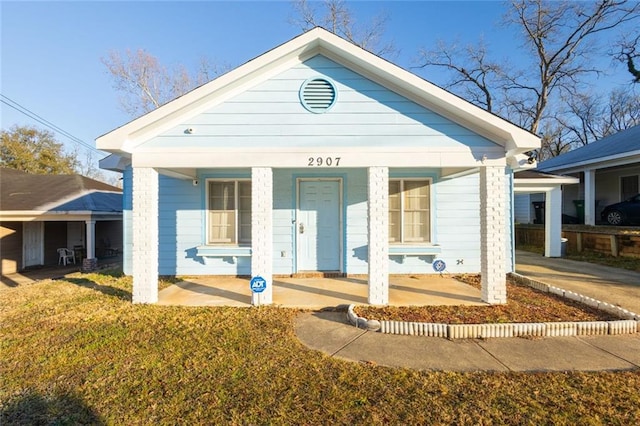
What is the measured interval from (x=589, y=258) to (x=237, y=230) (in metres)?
11.6

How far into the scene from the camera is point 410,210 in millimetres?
7559

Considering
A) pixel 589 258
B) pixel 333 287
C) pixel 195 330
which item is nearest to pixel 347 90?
pixel 333 287

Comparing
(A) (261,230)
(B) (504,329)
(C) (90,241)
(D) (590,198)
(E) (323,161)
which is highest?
(E) (323,161)

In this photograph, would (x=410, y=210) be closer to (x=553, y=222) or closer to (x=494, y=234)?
(x=494, y=234)

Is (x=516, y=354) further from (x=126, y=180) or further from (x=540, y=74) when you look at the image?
(x=540, y=74)

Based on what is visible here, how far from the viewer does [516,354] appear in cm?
366

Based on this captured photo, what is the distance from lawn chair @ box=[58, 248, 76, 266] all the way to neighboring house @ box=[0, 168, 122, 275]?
0.20 meters

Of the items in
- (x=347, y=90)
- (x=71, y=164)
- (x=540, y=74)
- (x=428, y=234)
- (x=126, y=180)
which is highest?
(x=540, y=74)

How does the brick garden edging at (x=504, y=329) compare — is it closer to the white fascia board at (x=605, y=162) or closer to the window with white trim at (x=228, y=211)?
the window with white trim at (x=228, y=211)

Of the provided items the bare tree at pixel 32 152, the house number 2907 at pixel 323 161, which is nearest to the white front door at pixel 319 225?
the house number 2907 at pixel 323 161

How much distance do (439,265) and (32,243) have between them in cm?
1761

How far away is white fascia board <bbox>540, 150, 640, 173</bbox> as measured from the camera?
11617 millimetres

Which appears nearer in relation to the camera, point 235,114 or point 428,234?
point 235,114

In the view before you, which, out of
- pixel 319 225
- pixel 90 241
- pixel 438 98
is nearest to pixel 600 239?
pixel 438 98
